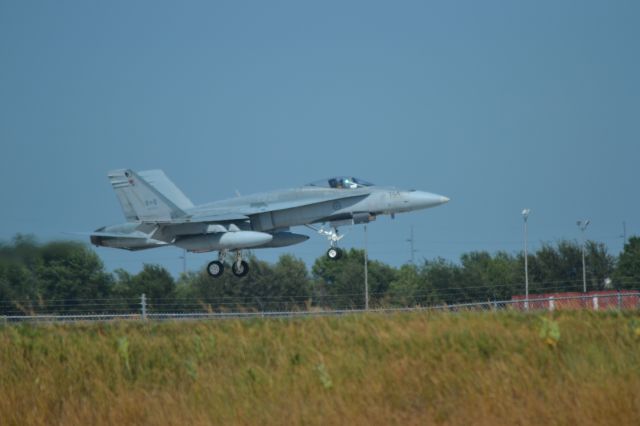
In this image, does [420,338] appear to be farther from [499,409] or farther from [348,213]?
[348,213]

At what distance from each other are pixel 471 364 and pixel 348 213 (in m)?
19.4

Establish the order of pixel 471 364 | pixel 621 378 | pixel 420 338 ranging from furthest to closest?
pixel 420 338 → pixel 471 364 → pixel 621 378

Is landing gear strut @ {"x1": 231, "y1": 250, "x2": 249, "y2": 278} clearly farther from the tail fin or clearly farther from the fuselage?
the tail fin

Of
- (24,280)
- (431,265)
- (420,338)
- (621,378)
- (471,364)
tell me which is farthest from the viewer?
(431,265)

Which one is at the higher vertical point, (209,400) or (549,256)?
(549,256)

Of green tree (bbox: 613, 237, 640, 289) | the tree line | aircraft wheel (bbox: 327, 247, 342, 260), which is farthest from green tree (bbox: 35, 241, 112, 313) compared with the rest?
green tree (bbox: 613, 237, 640, 289)

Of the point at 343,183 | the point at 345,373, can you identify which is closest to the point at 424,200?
the point at 343,183

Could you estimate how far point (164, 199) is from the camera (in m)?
34.0

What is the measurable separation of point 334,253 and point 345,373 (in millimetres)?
17559

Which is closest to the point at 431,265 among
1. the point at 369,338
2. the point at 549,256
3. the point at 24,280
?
the point at 549,256

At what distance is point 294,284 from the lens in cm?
5834

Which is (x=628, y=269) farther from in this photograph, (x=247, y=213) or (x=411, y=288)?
(x=247, y=213)

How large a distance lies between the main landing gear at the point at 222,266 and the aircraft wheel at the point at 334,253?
116 inches

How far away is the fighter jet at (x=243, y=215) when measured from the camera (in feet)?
106
